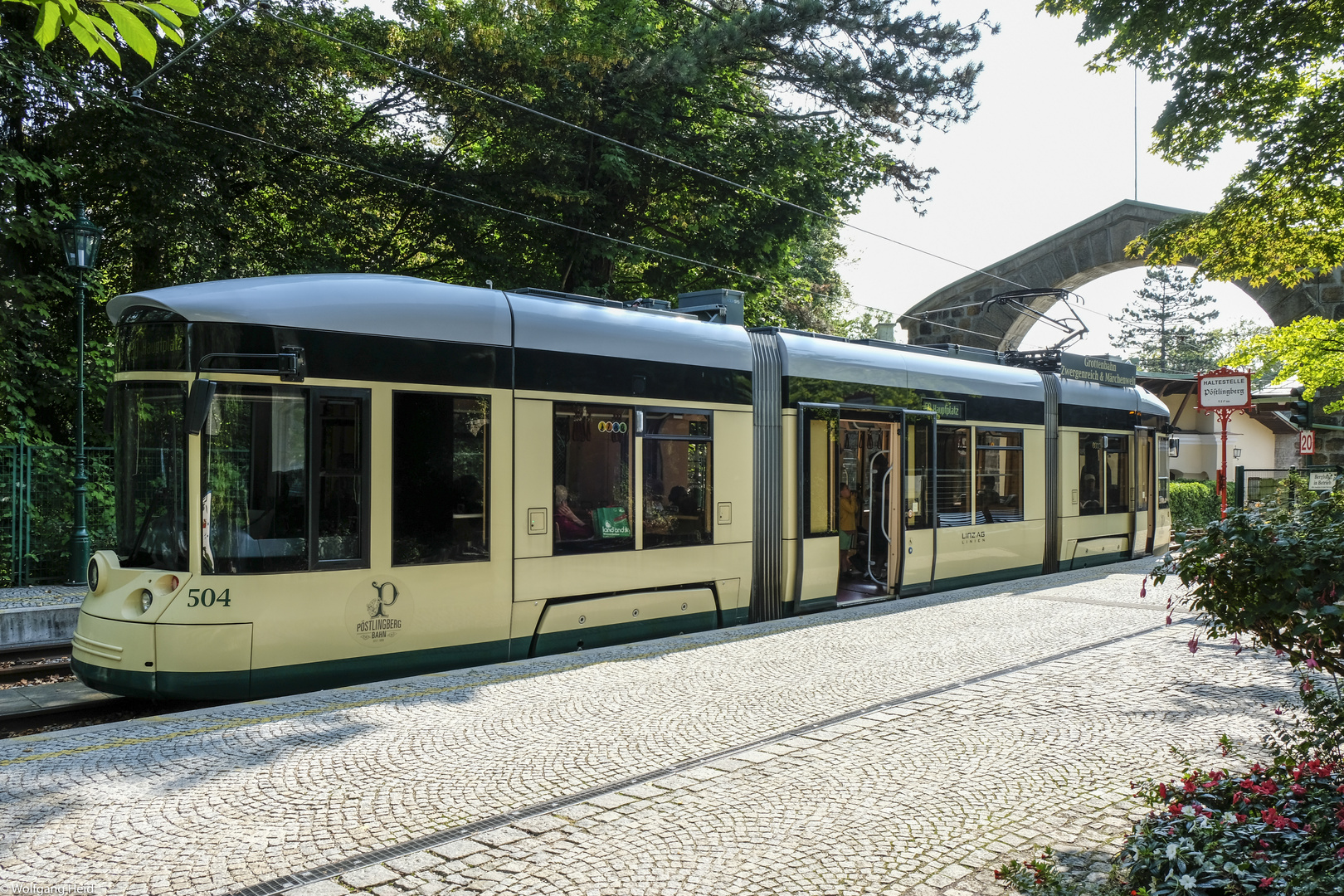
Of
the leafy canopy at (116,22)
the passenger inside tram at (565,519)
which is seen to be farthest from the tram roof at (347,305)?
the leafy canopy at (116,22)

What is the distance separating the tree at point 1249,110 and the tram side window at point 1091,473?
4.83 m

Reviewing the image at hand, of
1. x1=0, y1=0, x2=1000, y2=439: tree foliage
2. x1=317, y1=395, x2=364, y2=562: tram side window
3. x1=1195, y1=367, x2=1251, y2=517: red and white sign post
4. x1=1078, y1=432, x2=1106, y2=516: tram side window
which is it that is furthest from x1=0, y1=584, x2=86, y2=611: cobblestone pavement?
x1=1195, y1=367, x2=1251, y2=517: red and white sign post

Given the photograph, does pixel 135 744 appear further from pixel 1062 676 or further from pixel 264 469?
pixel 1062 676

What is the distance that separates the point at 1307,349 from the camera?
16047 mm

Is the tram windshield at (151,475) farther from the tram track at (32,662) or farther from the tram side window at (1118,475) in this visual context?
the tram side window at (1118,475)

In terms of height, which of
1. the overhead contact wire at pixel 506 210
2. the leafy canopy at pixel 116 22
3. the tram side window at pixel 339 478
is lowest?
the tram side window at pixel 339 478

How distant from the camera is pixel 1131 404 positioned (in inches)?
719

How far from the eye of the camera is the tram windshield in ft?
22.6

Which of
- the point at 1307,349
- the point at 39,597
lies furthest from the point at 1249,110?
the point at 39,597

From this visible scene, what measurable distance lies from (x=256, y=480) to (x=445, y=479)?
141 cm

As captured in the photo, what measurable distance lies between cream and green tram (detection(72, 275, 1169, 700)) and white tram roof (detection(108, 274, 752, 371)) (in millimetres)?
21

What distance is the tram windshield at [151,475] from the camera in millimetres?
6875

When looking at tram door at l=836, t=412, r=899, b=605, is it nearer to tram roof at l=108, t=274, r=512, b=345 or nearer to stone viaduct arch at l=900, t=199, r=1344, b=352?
tram roof at l=108, t=274, r=512, b=345

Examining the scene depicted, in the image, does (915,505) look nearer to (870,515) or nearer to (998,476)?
(870,515)
